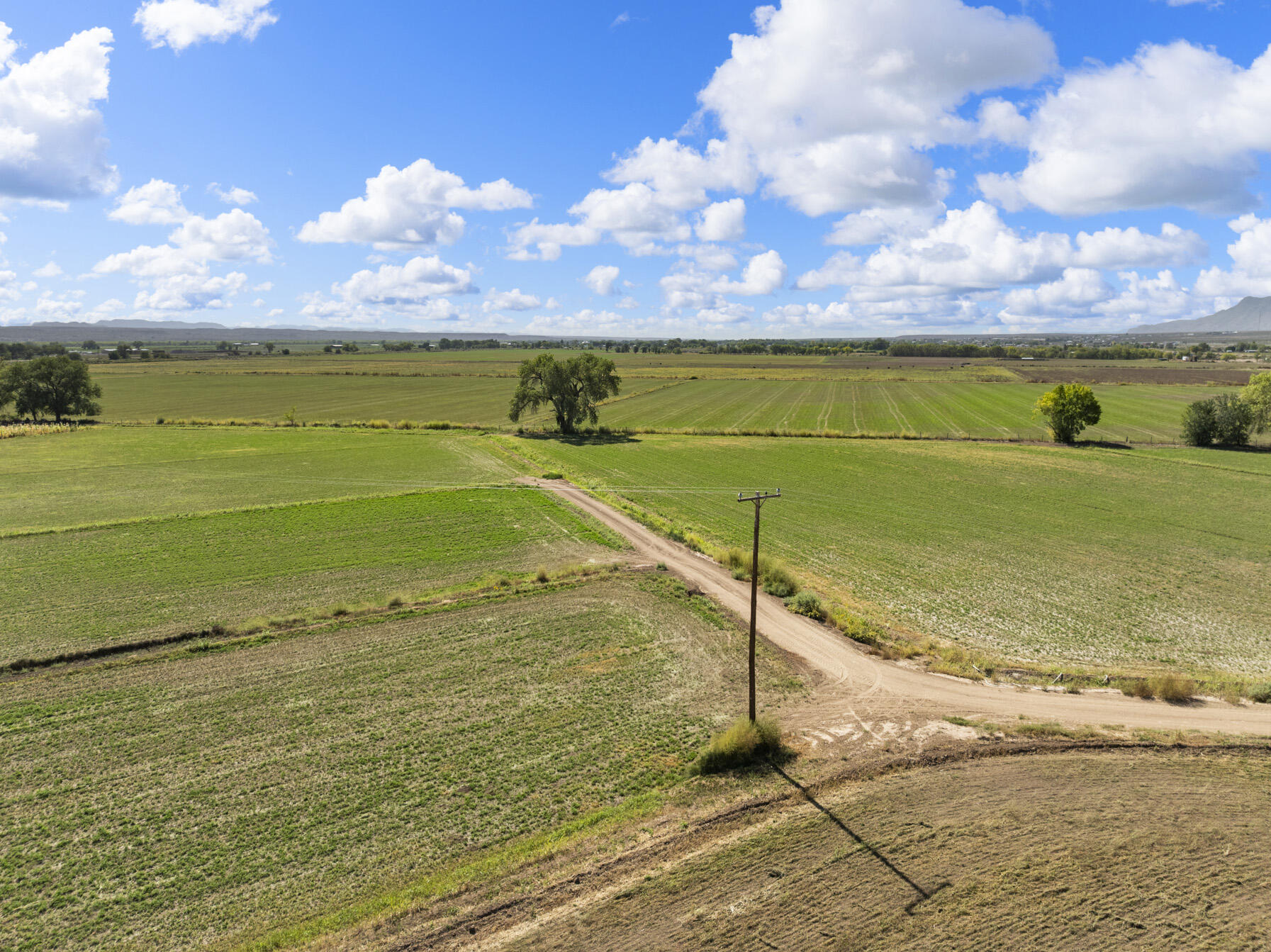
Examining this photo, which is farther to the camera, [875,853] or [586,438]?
[586,438]

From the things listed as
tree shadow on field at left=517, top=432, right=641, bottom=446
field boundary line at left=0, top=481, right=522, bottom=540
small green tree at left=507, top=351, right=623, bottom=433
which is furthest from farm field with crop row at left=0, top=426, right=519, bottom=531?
small green tree at left=507, top=351, right=623, bottom=433

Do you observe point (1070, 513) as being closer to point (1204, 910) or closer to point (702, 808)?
point (1204, 910)

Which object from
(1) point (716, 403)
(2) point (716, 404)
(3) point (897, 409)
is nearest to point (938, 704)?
(3) point (897, 409)

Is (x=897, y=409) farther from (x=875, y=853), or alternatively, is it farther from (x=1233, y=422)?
(x=875, y=853)

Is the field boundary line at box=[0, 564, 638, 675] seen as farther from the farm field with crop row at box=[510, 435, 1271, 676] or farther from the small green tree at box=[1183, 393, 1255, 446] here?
the small green tree at box=[1183, 393, 1255, 446]

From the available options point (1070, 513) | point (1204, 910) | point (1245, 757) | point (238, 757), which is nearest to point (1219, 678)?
point (1245, 757)
